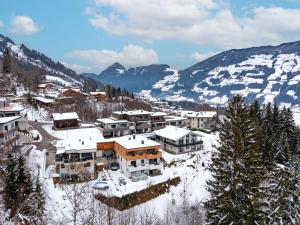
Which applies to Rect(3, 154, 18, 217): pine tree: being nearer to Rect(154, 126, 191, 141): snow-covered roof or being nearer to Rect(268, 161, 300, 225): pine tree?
Rect(268, 161, 300, 225): pine tree

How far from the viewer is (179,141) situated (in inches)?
2479

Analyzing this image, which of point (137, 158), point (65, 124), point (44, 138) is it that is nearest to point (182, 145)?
point (137, 158)

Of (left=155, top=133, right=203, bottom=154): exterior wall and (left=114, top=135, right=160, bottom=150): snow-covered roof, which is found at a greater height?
(left=114, top=135, right=160, bottom=150): snow-covered roof

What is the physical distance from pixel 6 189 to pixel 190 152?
125ft

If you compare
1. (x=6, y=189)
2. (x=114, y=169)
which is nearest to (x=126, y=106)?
(x=114, y=169)

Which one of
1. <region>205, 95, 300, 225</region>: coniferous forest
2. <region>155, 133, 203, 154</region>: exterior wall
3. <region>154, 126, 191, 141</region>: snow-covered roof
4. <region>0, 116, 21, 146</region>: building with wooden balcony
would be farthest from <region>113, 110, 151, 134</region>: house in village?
<region>205, 95, 300, 225</region>: coniferous forest

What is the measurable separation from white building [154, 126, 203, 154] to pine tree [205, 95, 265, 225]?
123 ft

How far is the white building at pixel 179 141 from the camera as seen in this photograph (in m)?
62.7

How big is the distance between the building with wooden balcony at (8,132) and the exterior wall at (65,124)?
1743cm

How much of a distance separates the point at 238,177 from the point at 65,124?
59546mm

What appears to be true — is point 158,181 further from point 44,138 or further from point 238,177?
point 44,138

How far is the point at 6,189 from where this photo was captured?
32938 mm

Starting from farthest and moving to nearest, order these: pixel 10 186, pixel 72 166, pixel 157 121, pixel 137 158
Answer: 1. pixel 157 121
2. pixel 137 158
3. pixel 72 166
4. pixel 10 186

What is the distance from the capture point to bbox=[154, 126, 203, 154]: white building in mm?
62656
